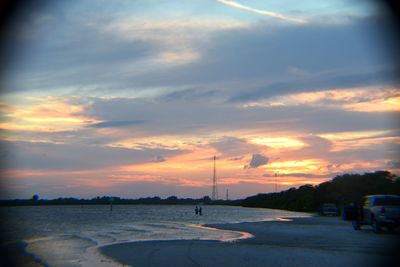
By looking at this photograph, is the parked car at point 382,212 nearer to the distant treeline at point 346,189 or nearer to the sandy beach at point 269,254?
the sandy beach at point 269,254

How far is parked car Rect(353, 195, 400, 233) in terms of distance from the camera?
75.0 ft

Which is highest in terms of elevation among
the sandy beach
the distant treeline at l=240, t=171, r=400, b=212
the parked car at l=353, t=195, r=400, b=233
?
the distant treeline at l=240, t=171, r=400, b=212

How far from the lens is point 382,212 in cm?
2325

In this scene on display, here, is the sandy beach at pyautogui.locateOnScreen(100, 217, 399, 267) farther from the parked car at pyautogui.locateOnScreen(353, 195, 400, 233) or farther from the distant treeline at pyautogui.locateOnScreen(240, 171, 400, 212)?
the distant treeline at pyautogui.locateOnScreen(240, 171, 400, 212)

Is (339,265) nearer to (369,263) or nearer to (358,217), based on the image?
(369,263)

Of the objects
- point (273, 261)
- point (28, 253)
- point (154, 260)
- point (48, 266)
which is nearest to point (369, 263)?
point (273, 261)

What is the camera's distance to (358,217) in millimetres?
26812

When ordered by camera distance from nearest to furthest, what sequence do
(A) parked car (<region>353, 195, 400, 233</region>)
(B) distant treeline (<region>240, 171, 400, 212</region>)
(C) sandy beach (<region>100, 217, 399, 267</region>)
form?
(C) sandy beach (<region>100, 217, 399, 267</region>), (A) parked car (<region>353, 195, 400, 233</region>), (B) distant treeline (<region>240, 171, 400, 212</region>)

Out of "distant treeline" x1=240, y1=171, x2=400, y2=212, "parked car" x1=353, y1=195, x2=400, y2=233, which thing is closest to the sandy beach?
"parked car" x1=353, y1=195, x2=400, y2=233

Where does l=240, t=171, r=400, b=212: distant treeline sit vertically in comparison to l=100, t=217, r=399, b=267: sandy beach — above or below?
above

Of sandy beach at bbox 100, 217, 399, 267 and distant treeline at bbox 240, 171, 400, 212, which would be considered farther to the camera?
distant treeline at bbox 240, 171, 400, 212

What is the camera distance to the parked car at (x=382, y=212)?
75.0 ft

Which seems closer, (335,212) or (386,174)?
(335,212)

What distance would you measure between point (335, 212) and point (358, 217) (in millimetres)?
36179
